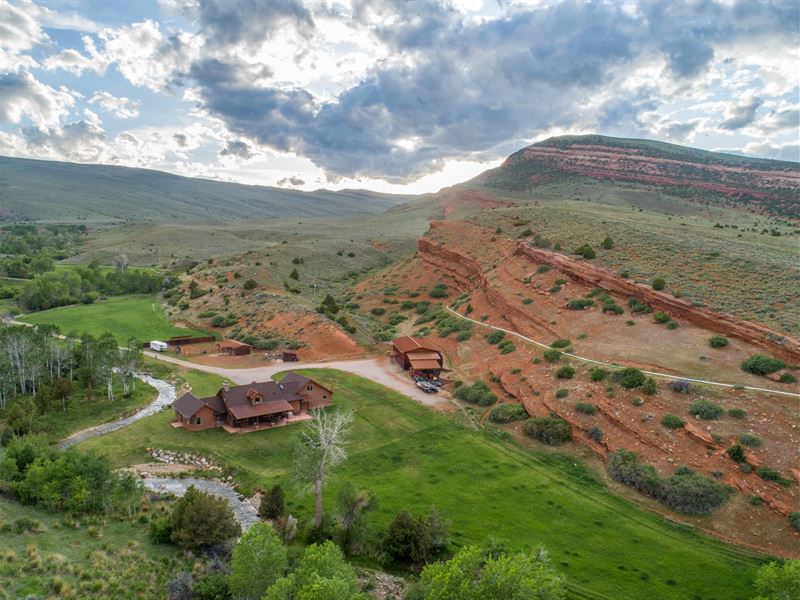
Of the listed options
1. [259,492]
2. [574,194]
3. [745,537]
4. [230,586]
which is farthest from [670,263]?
[574,194]

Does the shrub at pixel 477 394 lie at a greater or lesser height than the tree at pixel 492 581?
lesser

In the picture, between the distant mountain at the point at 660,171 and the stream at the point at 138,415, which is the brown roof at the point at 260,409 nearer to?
the stream at the point at 138,415

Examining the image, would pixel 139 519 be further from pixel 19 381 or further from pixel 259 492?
pixel 19 381

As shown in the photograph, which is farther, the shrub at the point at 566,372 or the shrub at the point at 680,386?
the shrub at the point at 566,372

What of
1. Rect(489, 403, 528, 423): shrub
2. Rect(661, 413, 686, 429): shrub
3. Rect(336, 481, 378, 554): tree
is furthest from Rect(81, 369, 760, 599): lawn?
Rect(661, 413, 686, 429): shrub

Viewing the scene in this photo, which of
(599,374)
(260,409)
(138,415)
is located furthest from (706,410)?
(138,415)

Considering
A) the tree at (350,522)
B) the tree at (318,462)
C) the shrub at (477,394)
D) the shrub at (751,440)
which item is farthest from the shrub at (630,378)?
the tree at (350,522)
